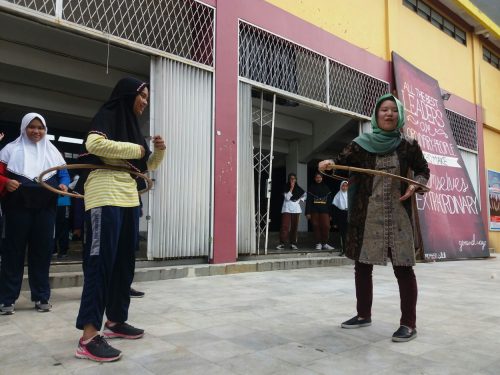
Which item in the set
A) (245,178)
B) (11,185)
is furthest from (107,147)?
(245,178)

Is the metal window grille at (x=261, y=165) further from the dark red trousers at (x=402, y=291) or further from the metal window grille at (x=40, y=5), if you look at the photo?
the dark red trousers at (x=402, y=291)

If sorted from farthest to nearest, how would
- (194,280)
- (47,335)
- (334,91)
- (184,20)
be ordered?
1. (334,91)
2. (184,20)
3. (194,280)
4. (47,335)

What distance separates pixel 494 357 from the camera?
7.88ft

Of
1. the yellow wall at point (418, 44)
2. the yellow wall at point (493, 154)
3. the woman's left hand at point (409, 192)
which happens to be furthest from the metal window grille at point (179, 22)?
the yellow wall at point (493, 154)

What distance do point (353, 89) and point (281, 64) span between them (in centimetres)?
199

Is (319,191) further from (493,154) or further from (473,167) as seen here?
(493,154)

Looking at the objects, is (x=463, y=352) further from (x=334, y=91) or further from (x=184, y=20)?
(x=334, y=91)

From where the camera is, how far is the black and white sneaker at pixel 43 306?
335 centimetres

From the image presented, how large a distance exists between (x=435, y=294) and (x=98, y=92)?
7185 mm

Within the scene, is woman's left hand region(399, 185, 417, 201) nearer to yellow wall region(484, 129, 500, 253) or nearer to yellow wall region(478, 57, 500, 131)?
yellow wall region(484, 129, 500, 253)

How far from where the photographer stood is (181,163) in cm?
552

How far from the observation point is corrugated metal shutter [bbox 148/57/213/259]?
5.32m

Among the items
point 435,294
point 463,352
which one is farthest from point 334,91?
point 463,352

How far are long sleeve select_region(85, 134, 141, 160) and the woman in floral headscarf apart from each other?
1.26 meters
